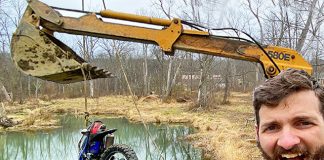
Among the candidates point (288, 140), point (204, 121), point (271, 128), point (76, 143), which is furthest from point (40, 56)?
point (204, 121)

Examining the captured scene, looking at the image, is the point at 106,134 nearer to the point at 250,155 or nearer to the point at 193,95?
the point at 250,155

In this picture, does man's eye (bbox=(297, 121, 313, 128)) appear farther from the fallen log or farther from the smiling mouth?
the fallen log

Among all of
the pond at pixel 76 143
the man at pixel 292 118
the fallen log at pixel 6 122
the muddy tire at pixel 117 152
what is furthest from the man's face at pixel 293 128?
the fallen log at pixel 6 122

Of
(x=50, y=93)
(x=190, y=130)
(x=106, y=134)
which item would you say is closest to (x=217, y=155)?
(x=106, y=134)

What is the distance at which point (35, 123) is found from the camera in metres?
17.9

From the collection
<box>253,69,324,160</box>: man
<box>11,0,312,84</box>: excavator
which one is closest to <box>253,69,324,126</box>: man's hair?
<box>253,69,324,160</box>: man

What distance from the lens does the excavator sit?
4.54m

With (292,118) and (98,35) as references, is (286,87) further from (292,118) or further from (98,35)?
(98,35)

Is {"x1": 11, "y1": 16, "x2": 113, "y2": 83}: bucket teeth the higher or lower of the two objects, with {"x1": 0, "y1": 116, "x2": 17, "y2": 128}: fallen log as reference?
higher

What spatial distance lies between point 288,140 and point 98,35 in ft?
12.7

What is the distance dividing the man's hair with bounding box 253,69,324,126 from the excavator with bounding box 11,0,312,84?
3.31 m

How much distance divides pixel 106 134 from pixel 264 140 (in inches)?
220

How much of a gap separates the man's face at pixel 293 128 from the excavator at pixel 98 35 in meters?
3.36

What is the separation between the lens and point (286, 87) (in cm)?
128
